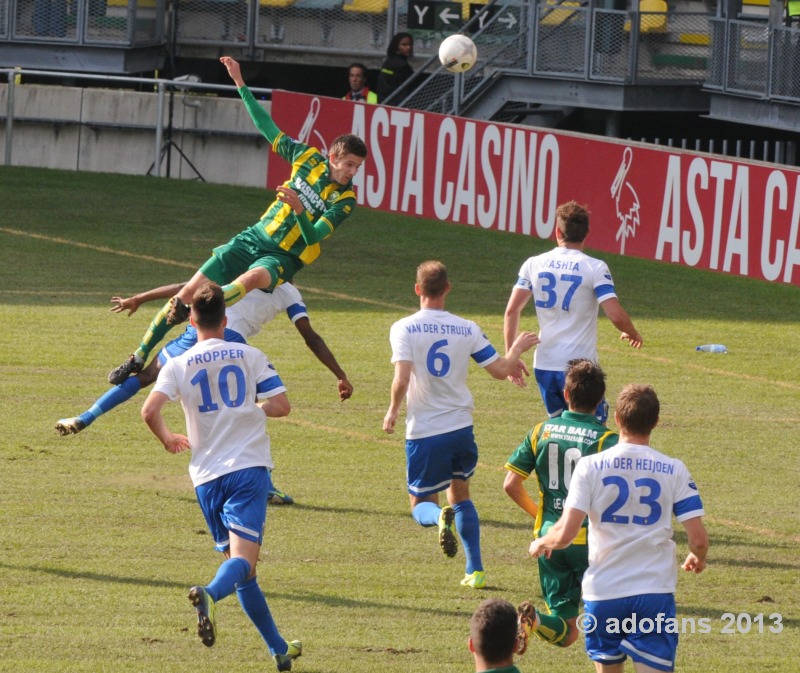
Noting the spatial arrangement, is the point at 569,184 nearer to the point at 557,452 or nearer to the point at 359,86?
the point at 359,86

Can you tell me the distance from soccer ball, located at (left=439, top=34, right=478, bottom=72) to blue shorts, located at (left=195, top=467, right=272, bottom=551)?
16.5m

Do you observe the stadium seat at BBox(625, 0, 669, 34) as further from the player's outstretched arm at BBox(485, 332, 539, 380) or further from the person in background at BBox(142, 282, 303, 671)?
the person in background at BBox(142, 282, 303, 671)

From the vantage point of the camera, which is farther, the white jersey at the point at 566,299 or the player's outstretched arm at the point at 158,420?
the white jersey at the point at 566,299

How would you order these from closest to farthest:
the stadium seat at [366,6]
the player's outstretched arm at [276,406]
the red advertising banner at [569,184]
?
the player's outstretched arm at [276,406]
the red advertising banner at [569,184]
the stadium seat at [366,6]

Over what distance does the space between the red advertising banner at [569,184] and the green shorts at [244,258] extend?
9441 mm

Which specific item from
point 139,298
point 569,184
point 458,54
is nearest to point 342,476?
point 139,298

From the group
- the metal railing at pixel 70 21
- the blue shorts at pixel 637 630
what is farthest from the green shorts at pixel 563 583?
the metal railing at pixel 70 21

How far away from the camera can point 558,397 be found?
10156 millimetres

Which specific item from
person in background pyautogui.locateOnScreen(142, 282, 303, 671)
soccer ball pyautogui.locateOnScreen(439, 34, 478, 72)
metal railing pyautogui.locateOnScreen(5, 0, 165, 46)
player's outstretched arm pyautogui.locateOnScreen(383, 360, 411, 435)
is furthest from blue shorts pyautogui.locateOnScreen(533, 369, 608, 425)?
metal railing pyautogui.locateOnScreen(5, 0, 165, 46)

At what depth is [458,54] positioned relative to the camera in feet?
76.0

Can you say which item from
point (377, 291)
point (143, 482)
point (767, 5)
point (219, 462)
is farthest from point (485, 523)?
point (767, 5)

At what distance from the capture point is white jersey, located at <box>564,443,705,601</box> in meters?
6.39

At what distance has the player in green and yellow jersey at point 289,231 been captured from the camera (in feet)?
35.9

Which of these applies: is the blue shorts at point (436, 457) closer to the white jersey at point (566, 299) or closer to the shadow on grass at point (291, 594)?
the shadow on grass at point (291, 594)
